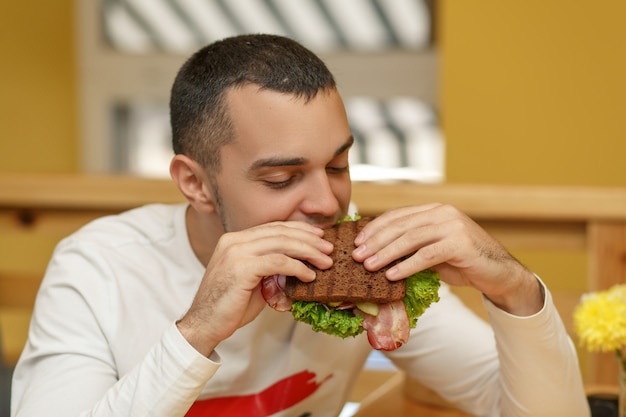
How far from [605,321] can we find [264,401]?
0.64 meters

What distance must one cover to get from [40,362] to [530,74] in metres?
2.55

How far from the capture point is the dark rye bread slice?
4.30ft

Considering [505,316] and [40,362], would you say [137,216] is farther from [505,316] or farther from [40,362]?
[505,316]

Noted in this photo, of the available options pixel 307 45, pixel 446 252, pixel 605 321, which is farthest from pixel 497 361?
pixel 307 45

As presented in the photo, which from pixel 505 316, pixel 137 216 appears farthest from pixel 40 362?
pixel 505 316

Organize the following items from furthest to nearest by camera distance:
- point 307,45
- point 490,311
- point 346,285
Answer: point 307,45 → point 490,311 → point 346,285

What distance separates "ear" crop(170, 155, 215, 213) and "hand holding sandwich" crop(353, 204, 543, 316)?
349 mm

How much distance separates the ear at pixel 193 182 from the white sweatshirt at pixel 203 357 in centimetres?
10

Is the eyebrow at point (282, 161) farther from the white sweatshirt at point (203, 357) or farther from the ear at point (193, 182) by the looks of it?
the white sweatshirt at point (203, 357)

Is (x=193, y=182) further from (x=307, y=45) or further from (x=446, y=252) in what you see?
(x=307, y=45)

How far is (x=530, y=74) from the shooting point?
3.51 m

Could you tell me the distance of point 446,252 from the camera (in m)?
1.37

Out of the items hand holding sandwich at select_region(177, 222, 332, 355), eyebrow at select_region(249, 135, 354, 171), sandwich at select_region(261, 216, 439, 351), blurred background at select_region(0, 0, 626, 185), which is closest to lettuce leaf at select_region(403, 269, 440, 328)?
sandwich at select_region(261, 216, 439, 351)

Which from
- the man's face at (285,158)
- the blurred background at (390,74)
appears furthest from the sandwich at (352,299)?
the blurred background at (390,74)
